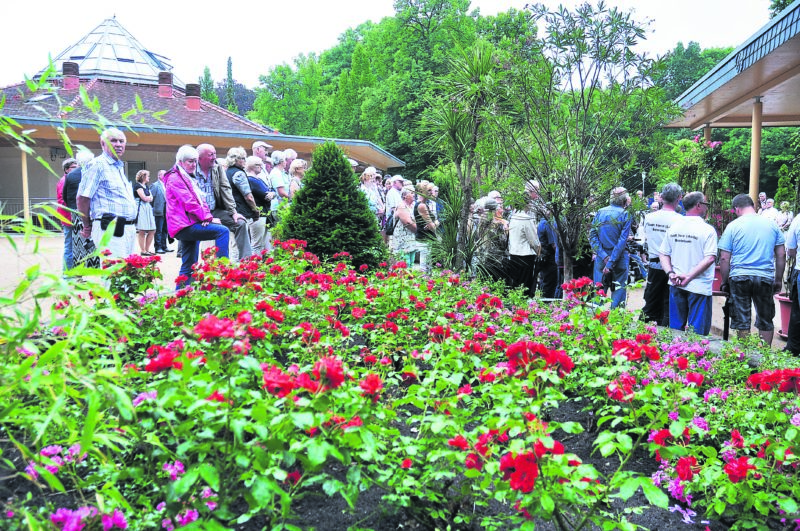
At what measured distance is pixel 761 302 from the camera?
665 centimetres

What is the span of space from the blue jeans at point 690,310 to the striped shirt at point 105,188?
5529 millimetres

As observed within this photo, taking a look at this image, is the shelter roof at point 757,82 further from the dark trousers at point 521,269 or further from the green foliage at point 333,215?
the green foliage at point 333,215

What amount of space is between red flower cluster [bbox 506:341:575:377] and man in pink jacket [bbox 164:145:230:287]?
4641mm

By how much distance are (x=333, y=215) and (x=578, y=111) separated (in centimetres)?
282

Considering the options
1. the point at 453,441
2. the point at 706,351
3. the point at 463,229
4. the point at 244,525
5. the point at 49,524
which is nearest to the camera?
the point at 49,524

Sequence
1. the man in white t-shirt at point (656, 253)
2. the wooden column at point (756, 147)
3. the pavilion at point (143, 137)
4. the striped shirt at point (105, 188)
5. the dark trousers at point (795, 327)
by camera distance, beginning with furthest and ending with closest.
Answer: the pavilion at point (143, 137), the wooden column at point (756, 147), the man in white t-shirt at point (656, 253), the dark trousers at point (795, 327), the striped shirt at point (105, 188)

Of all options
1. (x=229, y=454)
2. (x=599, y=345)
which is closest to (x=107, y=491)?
(x=229, y=454)

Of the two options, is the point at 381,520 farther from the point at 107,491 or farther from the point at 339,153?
the point at 339,153

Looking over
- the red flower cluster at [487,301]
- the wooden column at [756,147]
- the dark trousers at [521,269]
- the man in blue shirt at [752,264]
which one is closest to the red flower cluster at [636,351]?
the red flower cluster at [487,301]

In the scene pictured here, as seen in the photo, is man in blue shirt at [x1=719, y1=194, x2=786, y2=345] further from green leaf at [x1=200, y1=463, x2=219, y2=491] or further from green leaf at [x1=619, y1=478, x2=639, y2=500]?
green leaf at [x1=200, y1=463, x2=219, y2=491]

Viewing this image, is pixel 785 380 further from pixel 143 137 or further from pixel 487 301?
pixel 143 137

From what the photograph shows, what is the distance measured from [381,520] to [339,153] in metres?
5.20

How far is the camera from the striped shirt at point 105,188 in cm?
605

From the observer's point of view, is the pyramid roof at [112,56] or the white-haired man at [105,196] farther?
the pyramid roof at [112,56]
